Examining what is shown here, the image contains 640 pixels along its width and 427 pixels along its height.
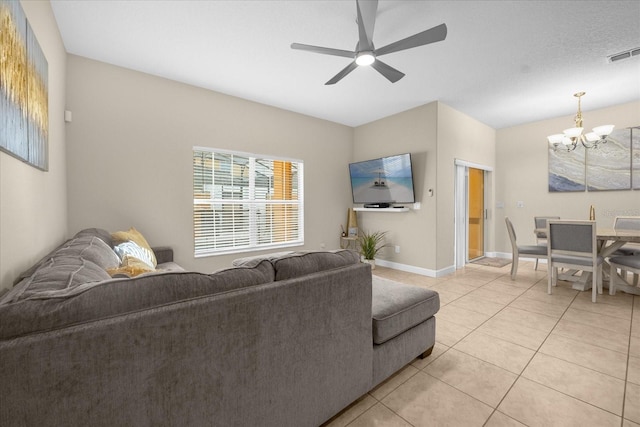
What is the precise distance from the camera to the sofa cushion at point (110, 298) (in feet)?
2.24

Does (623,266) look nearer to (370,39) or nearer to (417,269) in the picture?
(417,269)

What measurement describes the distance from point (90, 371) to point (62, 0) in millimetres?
2863

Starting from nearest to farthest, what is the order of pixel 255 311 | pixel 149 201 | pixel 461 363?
pixel 255 311, pixel 461 363, pixel 149 201

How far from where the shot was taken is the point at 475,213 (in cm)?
541

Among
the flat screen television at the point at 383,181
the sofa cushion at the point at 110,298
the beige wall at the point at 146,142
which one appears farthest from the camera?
the flat screen television at the point at 383,181

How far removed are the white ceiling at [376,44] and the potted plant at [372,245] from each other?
234 cm

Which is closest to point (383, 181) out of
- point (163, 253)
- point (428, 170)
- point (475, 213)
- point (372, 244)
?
point (428, 170)

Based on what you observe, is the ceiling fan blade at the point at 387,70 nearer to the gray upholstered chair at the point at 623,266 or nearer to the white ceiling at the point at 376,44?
the white ceiling at the point at 376,44

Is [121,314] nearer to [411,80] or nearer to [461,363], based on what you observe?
[461,363]

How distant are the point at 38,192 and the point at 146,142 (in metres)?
1.55

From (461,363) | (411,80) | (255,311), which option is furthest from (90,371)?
(411,80)

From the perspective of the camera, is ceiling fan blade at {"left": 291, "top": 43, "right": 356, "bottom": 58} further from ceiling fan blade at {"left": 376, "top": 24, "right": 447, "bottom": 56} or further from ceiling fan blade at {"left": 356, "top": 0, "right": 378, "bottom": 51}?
ceiling fan blade at {"left": 376, "top": 24, "right": 447, "bottom": 56}

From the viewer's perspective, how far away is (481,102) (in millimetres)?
4109

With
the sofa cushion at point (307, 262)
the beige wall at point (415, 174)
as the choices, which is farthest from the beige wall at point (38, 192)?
the beige wall at point (415, 174)
